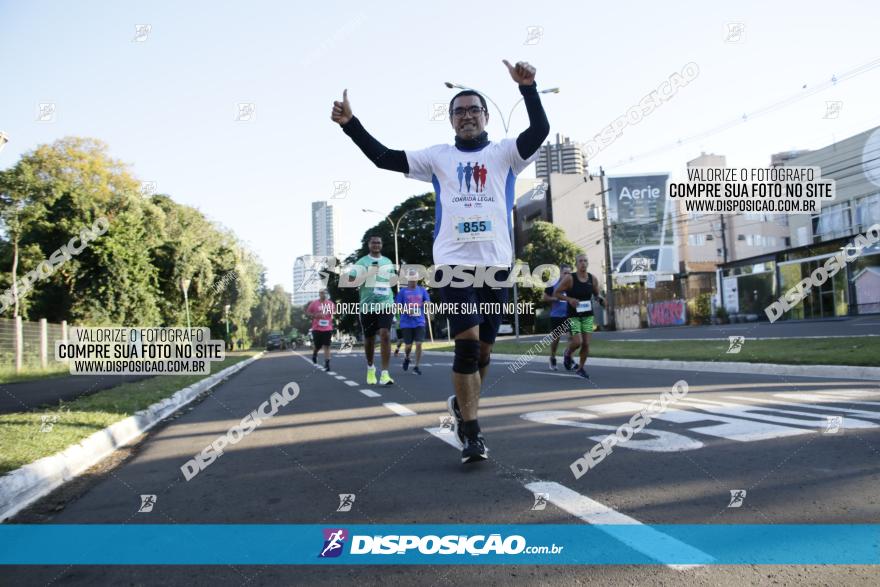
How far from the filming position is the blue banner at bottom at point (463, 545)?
2.29 metres

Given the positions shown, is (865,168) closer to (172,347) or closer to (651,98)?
(651,98)

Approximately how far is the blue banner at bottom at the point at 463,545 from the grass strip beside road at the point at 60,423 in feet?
5.87

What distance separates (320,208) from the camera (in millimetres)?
84375

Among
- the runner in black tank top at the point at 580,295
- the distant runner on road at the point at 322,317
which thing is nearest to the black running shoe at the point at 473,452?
the runner in black tank top at the point at 580,295

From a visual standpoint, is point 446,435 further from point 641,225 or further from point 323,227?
point 323,227

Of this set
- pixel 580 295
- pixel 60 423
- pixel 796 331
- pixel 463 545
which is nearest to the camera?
pixel 463 545

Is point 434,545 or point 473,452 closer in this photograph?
point 434,545

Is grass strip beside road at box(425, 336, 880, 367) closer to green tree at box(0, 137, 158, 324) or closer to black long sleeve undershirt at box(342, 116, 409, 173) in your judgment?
black long sleeve undershirt at box(342, 116, 409, 173)

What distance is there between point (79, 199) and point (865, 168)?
40.5 m

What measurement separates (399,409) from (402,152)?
10.7ft

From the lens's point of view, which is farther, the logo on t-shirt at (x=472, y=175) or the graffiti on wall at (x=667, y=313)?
the graffiti on wall at (x=667, y=313)

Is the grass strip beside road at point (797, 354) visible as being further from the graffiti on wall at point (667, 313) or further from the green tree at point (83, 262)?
the graffiti on wall at point (667, 313)

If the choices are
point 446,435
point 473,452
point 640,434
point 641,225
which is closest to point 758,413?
point 640,434

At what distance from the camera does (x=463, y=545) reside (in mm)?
2514
